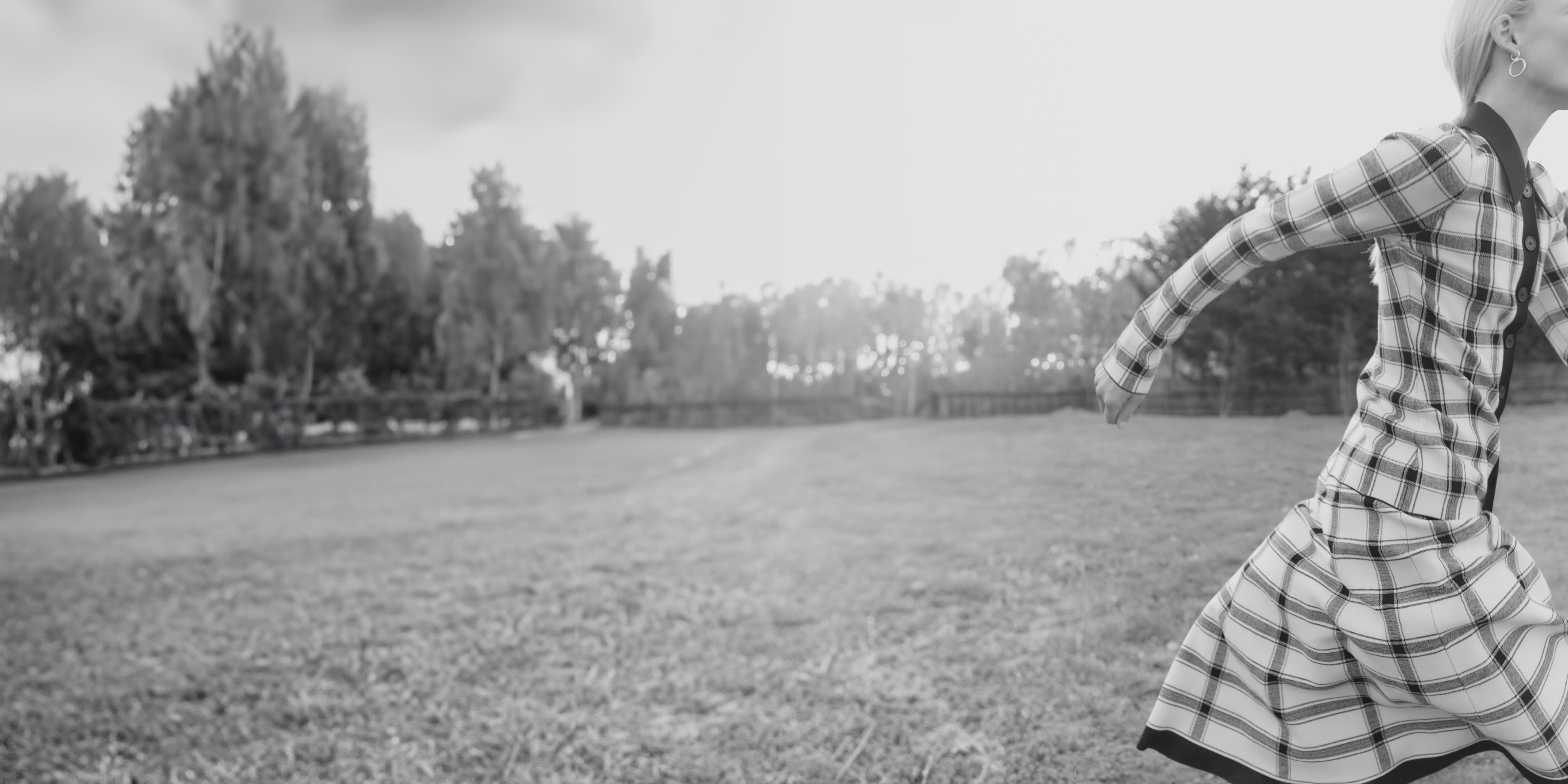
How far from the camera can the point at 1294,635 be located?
109 centimetres

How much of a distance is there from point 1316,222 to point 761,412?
4.48 meters

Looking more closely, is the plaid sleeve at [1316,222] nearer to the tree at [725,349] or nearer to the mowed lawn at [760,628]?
the mowed lawn at [760,628]

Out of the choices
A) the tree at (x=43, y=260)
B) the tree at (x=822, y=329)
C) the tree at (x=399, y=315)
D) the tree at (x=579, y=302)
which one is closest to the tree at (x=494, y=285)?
the tree at (x=579, y=302)

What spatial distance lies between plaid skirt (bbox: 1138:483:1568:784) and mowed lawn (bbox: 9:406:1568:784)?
30.9 inches

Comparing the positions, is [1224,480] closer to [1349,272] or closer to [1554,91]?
[1349,272]

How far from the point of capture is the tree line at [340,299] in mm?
4438

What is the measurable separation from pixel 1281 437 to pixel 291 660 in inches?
157

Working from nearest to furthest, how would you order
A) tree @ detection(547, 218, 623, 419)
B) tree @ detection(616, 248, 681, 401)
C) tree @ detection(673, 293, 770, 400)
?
1. tree @ detection(673, 293, 770, 400)
2. tree @ detection(616, 248, 681, 401)
3. tree @ detection(547, 218, 623, 419)

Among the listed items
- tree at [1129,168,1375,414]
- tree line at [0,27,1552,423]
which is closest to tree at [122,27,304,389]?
tree line at [0,27,1552,423]

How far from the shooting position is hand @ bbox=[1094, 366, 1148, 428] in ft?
3.59

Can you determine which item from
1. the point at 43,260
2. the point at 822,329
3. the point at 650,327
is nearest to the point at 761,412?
the point at 822,329

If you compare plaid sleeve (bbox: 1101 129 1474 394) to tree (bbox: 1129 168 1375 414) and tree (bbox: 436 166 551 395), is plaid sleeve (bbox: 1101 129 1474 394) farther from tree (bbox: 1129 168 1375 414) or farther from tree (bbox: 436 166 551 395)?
tree (bbox: 436 166 551 395)

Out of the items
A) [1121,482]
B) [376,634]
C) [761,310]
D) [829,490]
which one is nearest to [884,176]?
[761,310]

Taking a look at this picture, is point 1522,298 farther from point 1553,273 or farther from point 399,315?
point 399,315
